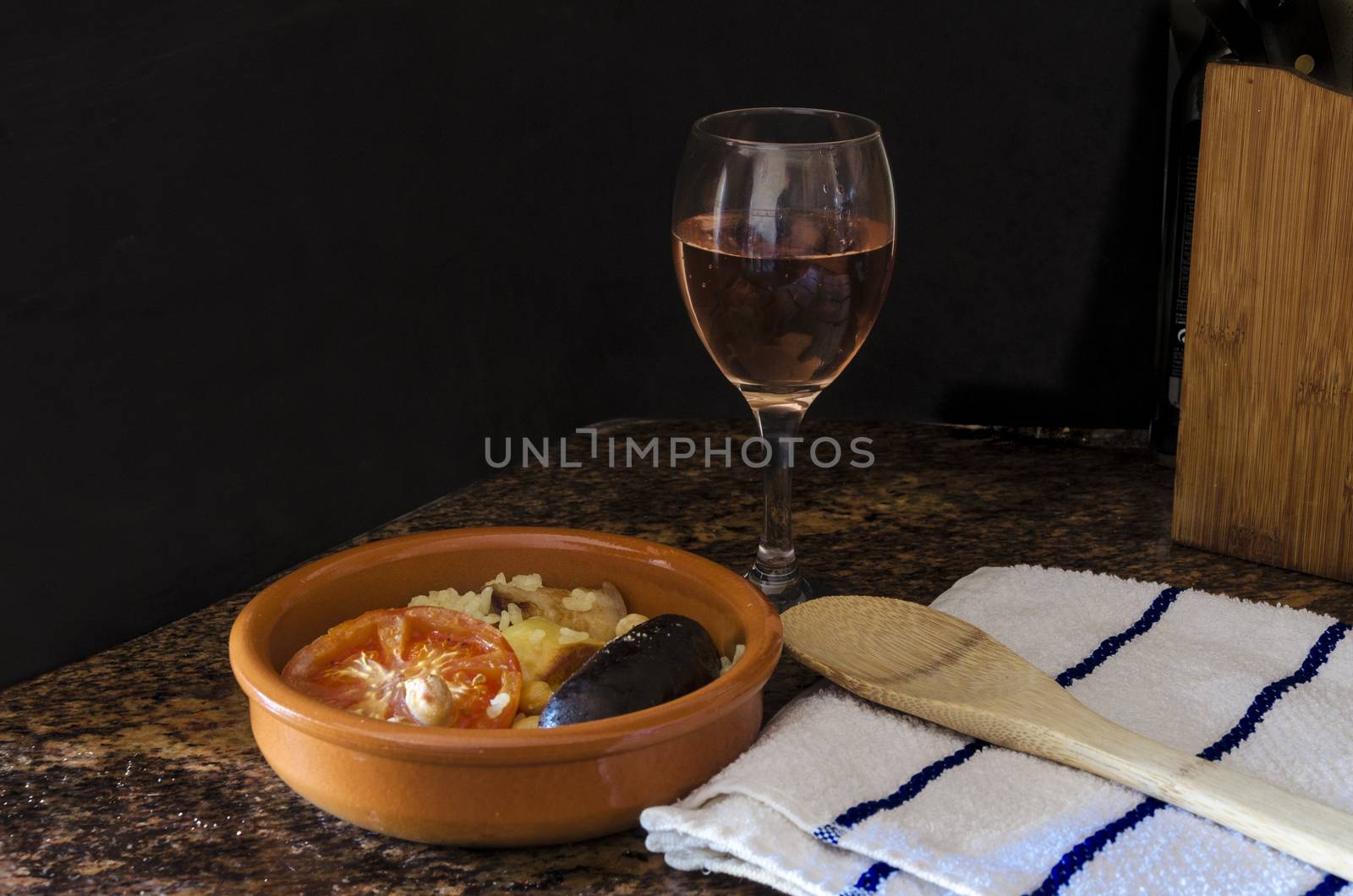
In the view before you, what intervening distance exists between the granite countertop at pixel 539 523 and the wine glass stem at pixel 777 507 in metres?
0.07

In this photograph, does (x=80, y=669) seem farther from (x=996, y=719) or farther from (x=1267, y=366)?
(x=1267, y=366)

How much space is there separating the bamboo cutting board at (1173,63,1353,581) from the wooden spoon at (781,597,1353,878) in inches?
11.4

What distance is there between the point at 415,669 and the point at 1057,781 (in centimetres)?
28

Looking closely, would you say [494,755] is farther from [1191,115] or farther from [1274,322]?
[1191,115]

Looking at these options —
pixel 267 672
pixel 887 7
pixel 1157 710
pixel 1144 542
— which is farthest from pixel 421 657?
pixel 887 7

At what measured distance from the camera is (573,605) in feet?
2.40

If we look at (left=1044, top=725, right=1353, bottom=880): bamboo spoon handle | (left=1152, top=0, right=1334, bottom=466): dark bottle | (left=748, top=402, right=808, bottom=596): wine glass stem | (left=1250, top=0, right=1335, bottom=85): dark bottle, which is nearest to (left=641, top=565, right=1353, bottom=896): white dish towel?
(left=1044, top=725, right=1353, bottom=880): bamboo spoon handle

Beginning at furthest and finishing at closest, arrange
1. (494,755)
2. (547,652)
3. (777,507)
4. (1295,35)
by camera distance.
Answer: (1295,35) < (777,507) < (547,652) < (494,755)

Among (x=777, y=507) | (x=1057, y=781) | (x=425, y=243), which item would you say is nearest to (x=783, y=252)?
(x=777, y=507)

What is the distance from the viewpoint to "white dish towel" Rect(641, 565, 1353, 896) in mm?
553

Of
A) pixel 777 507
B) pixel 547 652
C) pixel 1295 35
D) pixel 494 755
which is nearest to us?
pixel 494 755

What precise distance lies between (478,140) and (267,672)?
2.05 feet

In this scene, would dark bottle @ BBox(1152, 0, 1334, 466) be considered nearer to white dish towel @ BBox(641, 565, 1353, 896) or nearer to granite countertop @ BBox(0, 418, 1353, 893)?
granite countertop @ BBox(0, 418, 1353, 893)

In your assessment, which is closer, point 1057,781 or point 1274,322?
point 1057,781
